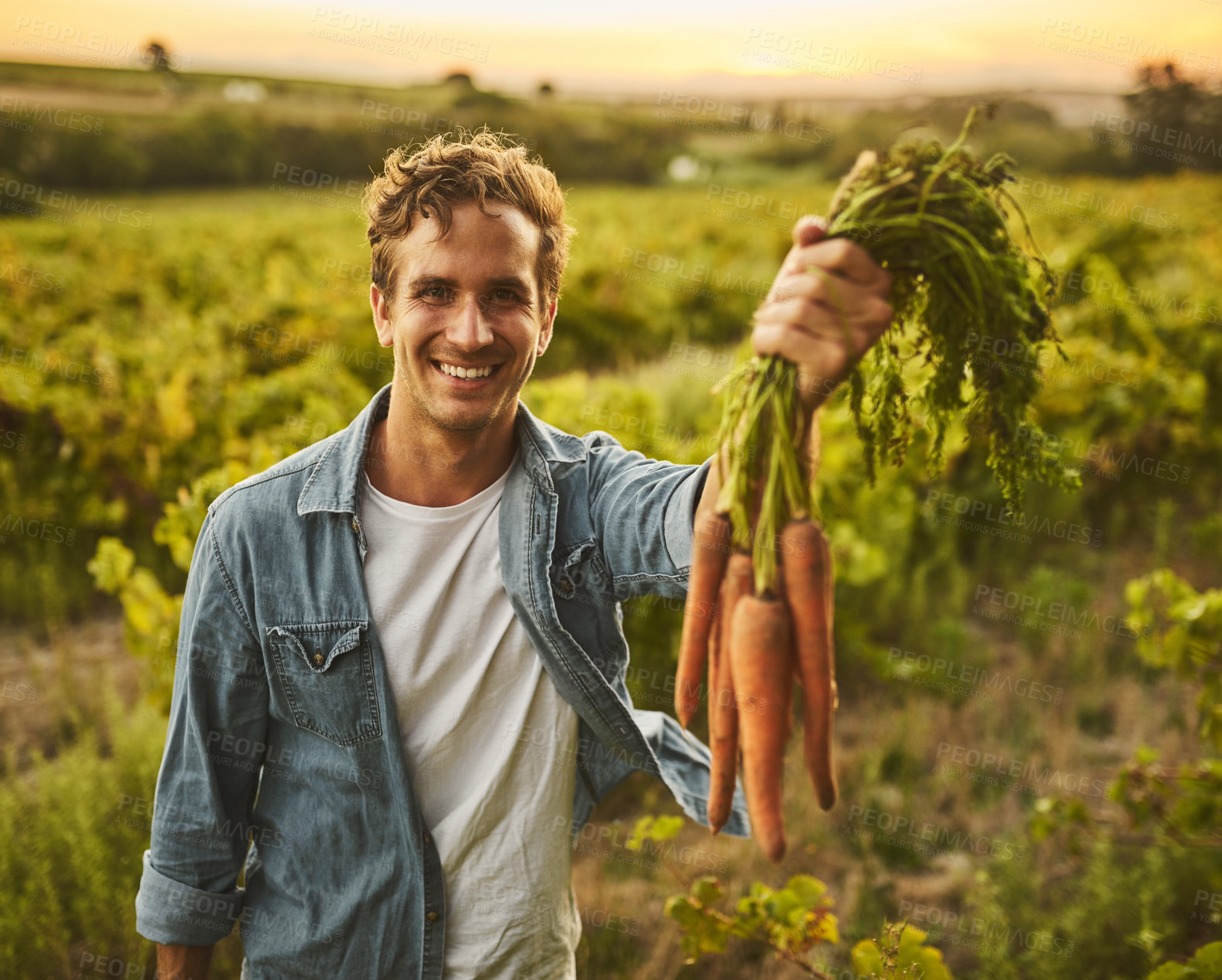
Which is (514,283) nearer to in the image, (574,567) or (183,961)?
(574,567)

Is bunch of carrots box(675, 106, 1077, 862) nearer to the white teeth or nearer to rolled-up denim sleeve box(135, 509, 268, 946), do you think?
the white teeth

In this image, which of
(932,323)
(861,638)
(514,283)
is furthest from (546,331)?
(861,638)

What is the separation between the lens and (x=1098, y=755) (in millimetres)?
4117

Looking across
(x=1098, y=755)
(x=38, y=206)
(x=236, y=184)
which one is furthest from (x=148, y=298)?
(x=236, y=184)

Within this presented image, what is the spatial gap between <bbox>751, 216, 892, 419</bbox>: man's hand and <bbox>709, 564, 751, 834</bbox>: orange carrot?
0.34m

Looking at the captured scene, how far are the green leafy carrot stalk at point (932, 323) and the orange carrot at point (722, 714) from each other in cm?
14

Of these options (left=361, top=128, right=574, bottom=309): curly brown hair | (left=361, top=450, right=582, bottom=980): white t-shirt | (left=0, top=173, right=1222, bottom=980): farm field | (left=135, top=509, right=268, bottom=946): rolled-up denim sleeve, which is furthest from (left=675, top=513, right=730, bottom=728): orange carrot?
(left=135, top=509, right=268, bottom=946): rolled-up denim sleeve

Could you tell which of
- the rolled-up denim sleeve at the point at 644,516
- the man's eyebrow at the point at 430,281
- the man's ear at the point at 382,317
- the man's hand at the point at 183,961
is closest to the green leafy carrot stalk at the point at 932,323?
the rolled-up denim sleeve at the point at 644,516

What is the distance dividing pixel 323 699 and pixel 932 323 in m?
1.48

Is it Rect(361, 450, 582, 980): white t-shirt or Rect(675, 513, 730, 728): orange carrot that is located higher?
Rect(675, 513, 730, 728): orange carrot

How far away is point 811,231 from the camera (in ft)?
3.87

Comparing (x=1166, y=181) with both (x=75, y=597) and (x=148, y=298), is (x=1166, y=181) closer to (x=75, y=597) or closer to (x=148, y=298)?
(x=148, y=298)

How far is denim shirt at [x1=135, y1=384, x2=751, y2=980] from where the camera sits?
72.6 inches

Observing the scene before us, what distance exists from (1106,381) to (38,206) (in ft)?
85.9
